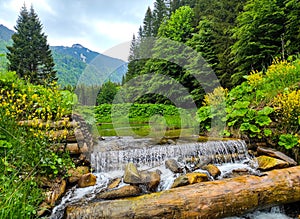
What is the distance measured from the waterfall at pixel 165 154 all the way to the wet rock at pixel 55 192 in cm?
87

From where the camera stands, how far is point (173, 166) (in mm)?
3717

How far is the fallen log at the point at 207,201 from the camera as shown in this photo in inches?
77.8

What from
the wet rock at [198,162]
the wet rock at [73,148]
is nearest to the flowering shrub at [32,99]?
the wet rock at [73,148]

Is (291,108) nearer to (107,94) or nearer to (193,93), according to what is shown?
(193,93)

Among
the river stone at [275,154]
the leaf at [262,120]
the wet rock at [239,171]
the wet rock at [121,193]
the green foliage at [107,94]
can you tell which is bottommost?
the wet rock at [121,193]

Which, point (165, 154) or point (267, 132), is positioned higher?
point (267, 132)

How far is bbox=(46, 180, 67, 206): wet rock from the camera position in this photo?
2.51 metres

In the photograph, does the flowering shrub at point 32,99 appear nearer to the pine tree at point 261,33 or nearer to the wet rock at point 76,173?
the wet rock at point 76,173

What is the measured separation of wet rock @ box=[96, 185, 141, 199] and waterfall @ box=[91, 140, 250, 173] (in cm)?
101

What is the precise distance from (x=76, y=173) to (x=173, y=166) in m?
1.78

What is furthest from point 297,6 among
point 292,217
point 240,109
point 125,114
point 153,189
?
point 125,114

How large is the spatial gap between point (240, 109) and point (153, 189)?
3256mm

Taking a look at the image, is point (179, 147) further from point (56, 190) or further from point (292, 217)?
point (56, 190)

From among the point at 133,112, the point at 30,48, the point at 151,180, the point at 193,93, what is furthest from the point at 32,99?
the point at 30,48
